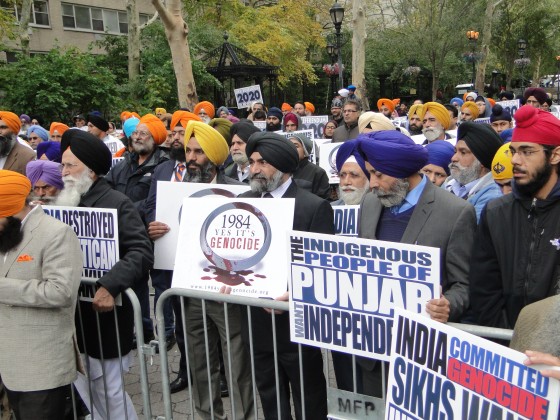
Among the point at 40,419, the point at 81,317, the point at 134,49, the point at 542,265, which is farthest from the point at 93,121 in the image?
the point at 134,49

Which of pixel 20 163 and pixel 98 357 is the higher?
pixel 20 163

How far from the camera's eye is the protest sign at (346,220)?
4.05m

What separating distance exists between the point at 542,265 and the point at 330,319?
41.5 inches

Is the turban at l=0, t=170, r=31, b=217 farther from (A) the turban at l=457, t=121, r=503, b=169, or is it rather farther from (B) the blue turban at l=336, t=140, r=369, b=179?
(A) the turban at l=457, t=121, r=503, b=169

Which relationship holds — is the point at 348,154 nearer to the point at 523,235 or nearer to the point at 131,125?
the point at 523,235

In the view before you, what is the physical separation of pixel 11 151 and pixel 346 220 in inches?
170

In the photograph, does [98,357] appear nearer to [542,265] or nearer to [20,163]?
[542,265]

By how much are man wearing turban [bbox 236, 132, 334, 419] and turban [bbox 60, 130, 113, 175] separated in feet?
3.65

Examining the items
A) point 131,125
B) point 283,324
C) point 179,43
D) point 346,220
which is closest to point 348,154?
point 346,220

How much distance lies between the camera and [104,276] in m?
3.60

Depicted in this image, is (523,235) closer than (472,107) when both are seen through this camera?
Yes

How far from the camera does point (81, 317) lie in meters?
3.85

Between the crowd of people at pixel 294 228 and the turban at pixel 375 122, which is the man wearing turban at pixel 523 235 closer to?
the crowd of people at pixel 294 228

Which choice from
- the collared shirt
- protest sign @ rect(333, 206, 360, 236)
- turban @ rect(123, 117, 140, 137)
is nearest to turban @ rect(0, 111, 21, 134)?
turban @ rect(123, 117, 140, 137)
